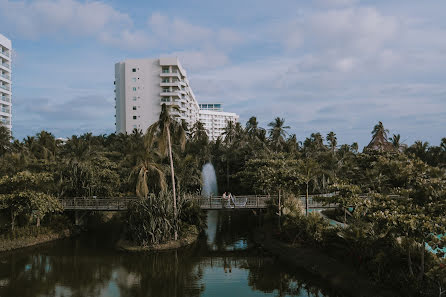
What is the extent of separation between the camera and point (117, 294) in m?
19.3

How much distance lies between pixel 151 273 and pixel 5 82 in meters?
66.8

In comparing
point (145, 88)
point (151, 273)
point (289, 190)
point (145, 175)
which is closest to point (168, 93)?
point (145, 88)

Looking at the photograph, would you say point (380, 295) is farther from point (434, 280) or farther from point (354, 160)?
point (354, 160)

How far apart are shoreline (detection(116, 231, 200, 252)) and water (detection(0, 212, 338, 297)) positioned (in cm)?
64

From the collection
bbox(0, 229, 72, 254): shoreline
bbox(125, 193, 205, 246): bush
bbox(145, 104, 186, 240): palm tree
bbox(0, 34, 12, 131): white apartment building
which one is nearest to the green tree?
bbox(0, 229, 72, 254): shoreline

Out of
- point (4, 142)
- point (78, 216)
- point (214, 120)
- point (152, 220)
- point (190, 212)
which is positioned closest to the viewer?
point (152, 220)

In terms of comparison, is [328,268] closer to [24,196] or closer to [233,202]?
[233,202]

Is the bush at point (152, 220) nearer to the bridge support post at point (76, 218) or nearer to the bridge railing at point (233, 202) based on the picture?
the bridge railing at point (233, 202)

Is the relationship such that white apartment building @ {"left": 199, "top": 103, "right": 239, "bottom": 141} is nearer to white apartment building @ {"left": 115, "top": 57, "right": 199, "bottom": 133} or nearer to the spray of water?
white apartment building @ {"left": 115, "top": 57, "right": 199, "bottom": 133}

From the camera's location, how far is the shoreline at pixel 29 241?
2782 cm

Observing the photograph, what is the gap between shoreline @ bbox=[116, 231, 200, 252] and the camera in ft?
89.6

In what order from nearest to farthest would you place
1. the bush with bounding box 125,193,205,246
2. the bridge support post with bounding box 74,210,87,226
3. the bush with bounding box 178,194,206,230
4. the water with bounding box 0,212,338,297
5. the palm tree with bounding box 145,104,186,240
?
the water with bounding box 0,212,338,297 < the bush with bounding box 125,193,205,246 < the palm tree with bounding box 145,104,186,240 < the bush with bounding box 178,194,206,230 < the bridge support post with bounding box 74,210,87,226

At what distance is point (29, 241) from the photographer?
2916cm

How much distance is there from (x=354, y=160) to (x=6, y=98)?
220 feet
